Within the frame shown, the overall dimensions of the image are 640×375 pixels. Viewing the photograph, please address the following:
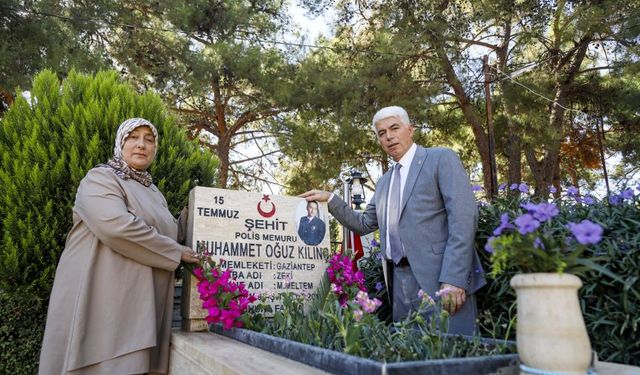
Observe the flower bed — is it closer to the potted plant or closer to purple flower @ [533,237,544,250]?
the potted plant

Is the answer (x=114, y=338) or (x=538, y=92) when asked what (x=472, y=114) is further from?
(x=114, y=338)

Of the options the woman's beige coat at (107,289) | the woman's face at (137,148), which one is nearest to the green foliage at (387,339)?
the woman's beige coat at (107,289)

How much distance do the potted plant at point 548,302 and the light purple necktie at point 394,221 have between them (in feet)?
4.42

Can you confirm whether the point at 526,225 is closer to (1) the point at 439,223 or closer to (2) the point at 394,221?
(1) the point at 439,223

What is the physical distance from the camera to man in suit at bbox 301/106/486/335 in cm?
249

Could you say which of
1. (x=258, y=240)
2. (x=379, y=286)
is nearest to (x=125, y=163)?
(x=258, y=240)

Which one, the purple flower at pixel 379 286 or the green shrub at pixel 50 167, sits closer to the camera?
the purple flower at pixel 379 286

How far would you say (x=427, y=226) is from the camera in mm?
2654

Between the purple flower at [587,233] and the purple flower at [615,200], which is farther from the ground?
the purple flower at [615,200]

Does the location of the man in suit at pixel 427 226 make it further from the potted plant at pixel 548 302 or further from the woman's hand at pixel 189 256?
the woman's hand at pixel 189 256

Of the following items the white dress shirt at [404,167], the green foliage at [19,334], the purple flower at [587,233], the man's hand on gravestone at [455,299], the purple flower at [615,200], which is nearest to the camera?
the purple flower at [587,233]

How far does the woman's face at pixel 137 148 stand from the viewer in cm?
310

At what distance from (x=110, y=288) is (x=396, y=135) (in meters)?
1.85

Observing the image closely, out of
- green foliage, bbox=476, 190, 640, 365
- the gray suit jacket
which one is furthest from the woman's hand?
green foliage, bbox=476, 190, 640, 365
